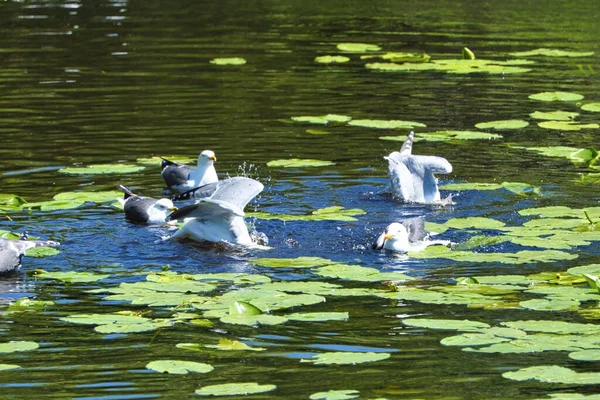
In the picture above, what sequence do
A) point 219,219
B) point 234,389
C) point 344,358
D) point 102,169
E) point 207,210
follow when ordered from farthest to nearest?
point 102,169
point 219,219
point 207,210
point 344,358
point 234,389

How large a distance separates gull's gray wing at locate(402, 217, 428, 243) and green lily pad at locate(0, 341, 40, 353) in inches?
146

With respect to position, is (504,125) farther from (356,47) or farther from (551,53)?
(356,47)

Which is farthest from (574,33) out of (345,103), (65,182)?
(65,182)

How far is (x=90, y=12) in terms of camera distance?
23.3m

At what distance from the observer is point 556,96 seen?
1595cm

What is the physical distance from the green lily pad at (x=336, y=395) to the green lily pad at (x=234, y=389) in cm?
28

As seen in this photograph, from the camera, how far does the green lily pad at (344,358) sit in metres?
7.21

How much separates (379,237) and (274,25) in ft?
42.4

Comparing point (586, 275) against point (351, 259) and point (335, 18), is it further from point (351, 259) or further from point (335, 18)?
point (335, 18)

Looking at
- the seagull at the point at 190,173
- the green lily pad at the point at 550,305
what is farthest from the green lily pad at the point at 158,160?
the green lily pad at the point at 550,305

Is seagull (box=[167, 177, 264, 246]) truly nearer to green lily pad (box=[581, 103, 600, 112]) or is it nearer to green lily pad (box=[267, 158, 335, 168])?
green lily pad (box=[267, 158, 335, 168])

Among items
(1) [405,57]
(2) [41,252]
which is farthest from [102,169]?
(1) [405,57]

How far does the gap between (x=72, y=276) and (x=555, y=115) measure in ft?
24.8

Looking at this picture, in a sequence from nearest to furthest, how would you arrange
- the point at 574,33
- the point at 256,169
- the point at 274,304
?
the point at 274,304, the point at 256,169, the point at 574,33
